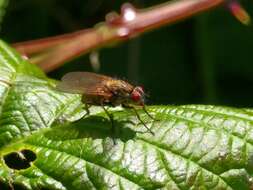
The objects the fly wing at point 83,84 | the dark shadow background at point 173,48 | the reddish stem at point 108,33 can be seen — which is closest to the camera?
the fly wing at point 83,84

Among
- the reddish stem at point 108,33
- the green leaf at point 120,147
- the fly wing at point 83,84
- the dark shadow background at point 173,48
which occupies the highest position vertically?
the dark shadow background at point 173,48

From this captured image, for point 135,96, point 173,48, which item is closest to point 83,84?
point 135,96

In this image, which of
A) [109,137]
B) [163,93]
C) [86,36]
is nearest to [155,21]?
[86,36]

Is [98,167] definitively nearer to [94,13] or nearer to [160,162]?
[160,162]

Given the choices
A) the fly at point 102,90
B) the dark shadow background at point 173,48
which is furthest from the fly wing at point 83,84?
the dark shadow background at point 173,48

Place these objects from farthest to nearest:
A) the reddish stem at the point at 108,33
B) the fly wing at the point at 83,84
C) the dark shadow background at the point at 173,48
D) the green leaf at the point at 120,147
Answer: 1. the dark shadow background at the point at 173,48
2. the reddish stem at the point at 108,33
3. the fly wing at the point at 83,84
4. the green leaf at the point at 120,147

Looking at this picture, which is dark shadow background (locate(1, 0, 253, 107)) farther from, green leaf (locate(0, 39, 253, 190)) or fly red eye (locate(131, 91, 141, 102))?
green leaf (locate(0, 39, 253, 190))

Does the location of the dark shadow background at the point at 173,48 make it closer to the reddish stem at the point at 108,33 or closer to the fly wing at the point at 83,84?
the reddish stem at the point at 108,33
